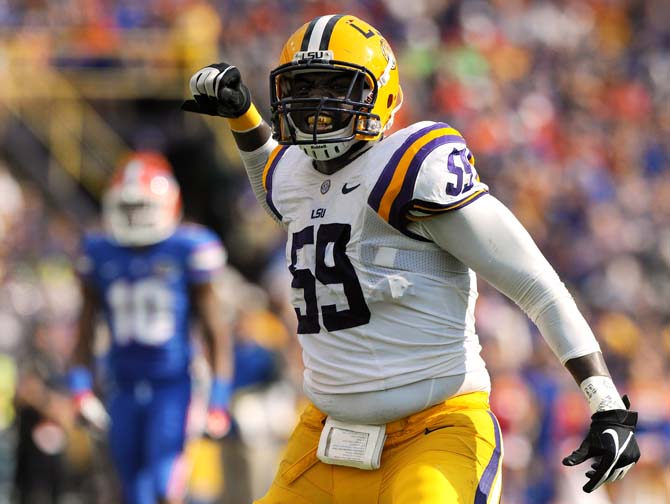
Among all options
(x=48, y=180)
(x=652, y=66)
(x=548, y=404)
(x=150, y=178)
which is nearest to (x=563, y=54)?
(x=652, y=66)

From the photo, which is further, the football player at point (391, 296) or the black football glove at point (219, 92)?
the black football glove at point (219, 92)

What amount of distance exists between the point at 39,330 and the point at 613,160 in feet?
25.2

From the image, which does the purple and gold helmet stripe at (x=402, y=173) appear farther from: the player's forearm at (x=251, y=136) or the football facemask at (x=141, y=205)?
the football facemask at (x=141, y=205)

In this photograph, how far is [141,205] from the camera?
6.65 m

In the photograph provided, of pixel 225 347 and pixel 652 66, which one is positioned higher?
pixel 652 66

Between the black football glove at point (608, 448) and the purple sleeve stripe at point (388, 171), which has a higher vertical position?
the purple sleeve stripe at point (388, 171)

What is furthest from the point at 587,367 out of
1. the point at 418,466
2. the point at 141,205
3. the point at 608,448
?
the point at 141,205

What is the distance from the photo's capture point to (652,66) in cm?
1655

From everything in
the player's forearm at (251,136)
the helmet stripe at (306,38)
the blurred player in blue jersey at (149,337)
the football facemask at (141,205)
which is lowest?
the blurred player in blue jersey at (149,337)

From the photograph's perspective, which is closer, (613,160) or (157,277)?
(157,277)

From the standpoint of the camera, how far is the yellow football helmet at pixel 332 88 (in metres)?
3.52

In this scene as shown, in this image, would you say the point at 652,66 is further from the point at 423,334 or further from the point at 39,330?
the point at 423,334

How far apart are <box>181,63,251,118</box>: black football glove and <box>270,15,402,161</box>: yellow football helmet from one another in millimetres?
313

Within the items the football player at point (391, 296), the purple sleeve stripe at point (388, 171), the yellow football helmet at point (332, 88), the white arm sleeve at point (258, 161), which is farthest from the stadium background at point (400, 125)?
the purple sleeve stripe at point (388, 171)
